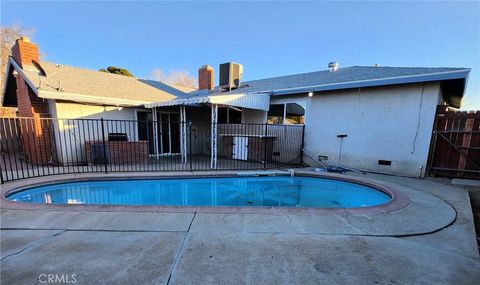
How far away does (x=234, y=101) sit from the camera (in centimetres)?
788

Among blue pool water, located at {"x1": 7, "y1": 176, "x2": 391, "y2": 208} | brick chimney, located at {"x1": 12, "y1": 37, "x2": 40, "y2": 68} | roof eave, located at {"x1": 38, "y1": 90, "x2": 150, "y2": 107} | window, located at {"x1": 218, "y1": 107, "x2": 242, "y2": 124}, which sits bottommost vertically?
blue pool water, located at {"x1": 7, "y1": 176, "x2": 391, "y2": 208}

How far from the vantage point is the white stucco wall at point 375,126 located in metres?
6.26

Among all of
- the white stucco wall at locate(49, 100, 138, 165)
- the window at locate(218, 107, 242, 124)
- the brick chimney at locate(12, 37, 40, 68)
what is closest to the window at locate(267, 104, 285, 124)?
the window at locate(218, 107, 242, 124)

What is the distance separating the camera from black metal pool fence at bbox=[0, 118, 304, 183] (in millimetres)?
7137

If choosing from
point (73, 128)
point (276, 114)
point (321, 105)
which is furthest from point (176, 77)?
point (321, 105)

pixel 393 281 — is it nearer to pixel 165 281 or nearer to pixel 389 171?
pixel 165 281

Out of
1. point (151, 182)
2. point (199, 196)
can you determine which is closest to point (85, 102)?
point (151, 182)

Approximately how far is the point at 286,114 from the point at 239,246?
295 inches

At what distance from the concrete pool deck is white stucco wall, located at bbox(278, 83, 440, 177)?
325 cm

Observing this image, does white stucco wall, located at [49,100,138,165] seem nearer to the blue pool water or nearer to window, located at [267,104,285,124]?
the blue pool water

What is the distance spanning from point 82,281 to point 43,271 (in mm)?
505

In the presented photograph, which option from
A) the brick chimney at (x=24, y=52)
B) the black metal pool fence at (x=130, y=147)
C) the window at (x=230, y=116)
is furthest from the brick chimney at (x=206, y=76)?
the brick chimney at (x=24, y=52)

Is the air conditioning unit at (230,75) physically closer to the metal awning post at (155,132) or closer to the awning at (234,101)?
the awning at (234,101)

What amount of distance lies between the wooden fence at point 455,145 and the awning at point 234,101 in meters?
5.70
